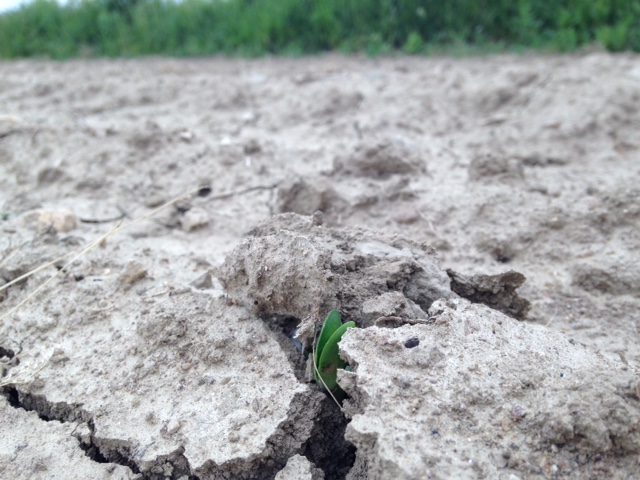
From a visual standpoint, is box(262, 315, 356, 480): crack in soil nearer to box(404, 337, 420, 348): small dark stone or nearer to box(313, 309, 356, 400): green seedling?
box(313, 309, 356, 400): green seedling

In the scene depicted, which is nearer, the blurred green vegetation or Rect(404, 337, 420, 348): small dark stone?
Rect(404, 337, 420, 348): small dark stone

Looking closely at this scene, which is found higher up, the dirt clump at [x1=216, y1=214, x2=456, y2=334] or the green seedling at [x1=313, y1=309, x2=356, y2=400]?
the dirt clump at [x1=216, y1=214, x2=456, y2=334]

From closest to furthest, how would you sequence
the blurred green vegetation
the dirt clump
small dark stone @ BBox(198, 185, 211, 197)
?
the dirt clump < small dark stone @ BBox(198, 185, 211, 197) < the blurred green vegetation

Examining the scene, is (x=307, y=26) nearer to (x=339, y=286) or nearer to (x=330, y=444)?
(x=339, y=286)

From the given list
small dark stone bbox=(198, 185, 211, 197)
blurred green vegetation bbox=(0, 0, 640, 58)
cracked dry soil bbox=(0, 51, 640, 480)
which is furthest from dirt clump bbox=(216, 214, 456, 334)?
blurred green vegetation bbox=(0, 0, 640, 58)

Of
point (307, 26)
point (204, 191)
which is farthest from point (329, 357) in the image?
point (307, 26)

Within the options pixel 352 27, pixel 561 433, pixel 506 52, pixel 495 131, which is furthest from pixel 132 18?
pixel 561 433

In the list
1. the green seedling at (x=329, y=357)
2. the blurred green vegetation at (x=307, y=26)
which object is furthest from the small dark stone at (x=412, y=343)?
the blurred green vegetation at (x=307, y=26)

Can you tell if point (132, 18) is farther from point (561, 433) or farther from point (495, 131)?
point (561, 433)
